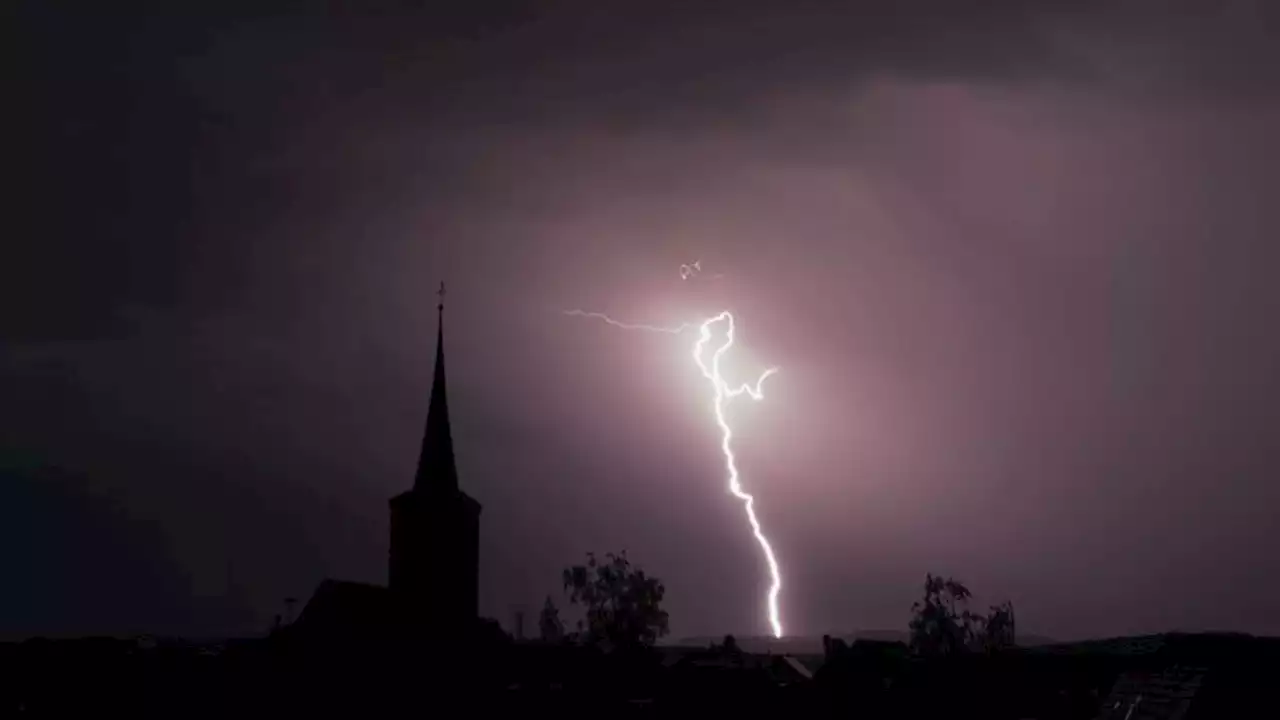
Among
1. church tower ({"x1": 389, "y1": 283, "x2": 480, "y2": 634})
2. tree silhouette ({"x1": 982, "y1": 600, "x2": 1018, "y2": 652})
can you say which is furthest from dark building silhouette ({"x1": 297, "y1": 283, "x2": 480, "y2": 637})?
tree silhouette ({"x1": 982, "y1": 600, "x2": 1018, "y2": 652})

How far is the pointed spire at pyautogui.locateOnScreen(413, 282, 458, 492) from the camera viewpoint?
93062 millimetres

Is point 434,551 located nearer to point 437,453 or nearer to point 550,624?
point 437,453

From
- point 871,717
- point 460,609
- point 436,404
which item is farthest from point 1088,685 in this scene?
point 436,404

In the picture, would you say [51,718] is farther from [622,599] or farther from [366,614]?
[622,599]

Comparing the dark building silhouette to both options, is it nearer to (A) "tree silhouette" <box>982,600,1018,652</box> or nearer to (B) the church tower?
(B) the church tower

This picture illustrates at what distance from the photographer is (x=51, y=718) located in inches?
2803

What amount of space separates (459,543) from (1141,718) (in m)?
45.1

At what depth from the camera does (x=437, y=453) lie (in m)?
94.4

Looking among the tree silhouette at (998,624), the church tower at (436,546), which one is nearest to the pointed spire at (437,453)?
the church tower at (436,546)

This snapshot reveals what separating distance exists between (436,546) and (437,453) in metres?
5.79

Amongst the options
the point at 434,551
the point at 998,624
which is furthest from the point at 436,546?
the point at 998,624

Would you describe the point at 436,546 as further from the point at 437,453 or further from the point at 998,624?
the point at 998,624

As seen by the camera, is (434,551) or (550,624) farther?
(550,624)

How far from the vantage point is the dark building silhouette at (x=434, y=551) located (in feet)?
293
